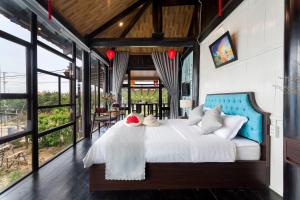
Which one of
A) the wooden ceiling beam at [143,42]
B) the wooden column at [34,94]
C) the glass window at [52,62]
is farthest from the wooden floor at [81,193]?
the wooden ceiling beam at [143,42]

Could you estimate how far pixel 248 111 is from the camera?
236 cm

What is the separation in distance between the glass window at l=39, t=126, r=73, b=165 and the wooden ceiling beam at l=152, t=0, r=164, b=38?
325cm

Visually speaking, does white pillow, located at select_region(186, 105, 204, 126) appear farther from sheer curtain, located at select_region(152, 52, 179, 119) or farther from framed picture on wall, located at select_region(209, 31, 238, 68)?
sheer curtain, located at select_region(152, 52, 179, 119)

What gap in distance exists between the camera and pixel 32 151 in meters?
2.67

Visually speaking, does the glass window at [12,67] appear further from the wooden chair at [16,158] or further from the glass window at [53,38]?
the wooden chair at [16,158]

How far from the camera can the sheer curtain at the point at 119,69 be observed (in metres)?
6.89

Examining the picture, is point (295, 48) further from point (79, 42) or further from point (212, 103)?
point (79, 42)

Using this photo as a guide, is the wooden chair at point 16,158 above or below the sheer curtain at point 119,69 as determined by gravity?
below

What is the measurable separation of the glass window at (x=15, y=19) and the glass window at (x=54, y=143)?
65.2 inches

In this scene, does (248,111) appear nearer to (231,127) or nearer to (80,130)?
(231,127)

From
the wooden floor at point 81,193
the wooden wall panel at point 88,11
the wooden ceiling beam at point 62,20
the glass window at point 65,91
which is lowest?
the wooden floor at point 81,193

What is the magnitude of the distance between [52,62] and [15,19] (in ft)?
3.17

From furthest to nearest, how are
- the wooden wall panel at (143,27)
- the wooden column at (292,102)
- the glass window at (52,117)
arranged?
1. the wooden wall panel at (143,27)
2. the glass window at (52,117)
3. the wooden column at (292,102)

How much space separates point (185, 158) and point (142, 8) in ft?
15.3
